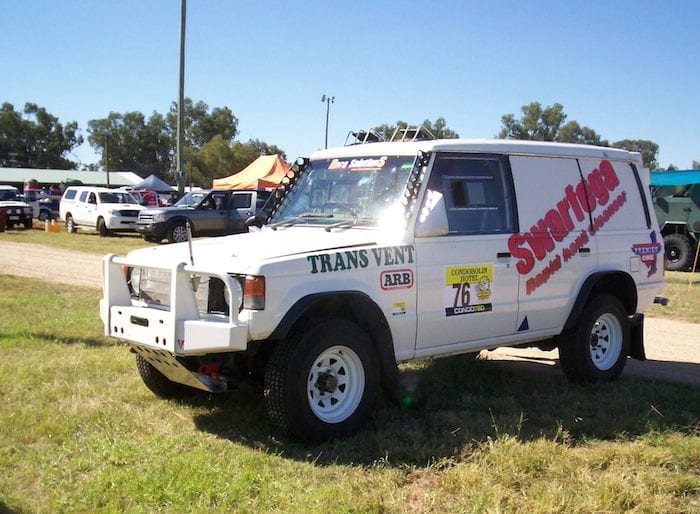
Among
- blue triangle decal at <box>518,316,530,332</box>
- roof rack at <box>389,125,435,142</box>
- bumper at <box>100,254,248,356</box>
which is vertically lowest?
blue triangle decal at <box>518,316,530,332</box>

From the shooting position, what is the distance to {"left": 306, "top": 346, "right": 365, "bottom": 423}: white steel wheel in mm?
4527

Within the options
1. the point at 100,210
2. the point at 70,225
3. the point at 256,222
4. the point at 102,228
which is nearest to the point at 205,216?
the point at 102,228

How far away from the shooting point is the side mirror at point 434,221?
16.2 feet

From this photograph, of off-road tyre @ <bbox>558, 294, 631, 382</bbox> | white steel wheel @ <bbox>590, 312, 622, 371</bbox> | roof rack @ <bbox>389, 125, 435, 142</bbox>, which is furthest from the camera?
white steel wheel @ <bbox>590, 312, 622, 371</bbox>

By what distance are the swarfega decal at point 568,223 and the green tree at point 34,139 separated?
9958 centimetres

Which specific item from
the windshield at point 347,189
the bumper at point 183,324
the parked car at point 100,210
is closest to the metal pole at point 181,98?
the parked car at point 100,210

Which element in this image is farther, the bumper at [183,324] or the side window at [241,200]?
the side window at [241,200]

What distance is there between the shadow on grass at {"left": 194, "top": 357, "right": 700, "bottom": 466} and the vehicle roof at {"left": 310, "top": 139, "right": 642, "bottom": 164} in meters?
1.95

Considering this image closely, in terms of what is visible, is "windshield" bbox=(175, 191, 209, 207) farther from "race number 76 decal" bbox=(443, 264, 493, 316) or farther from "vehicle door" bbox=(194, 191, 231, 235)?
"race number 76 decal" bbox=(443, 264, 493, 316)

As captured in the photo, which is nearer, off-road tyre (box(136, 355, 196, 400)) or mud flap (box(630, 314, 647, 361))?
off-road tyre (box(136, 355, 196, 400))

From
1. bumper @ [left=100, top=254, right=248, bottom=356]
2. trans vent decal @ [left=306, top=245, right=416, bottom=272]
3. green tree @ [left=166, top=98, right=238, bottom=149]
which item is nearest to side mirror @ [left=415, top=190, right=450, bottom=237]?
trans vent decal @ [left=306, top=245, right=416, bottom=272]

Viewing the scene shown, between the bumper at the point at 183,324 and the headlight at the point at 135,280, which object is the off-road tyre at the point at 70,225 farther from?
the bumper at the point at 183,324

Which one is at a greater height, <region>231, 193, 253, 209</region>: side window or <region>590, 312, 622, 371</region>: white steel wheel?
<region>231, 193, 253, 209</region>: side window

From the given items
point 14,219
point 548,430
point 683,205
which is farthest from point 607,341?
point 14,219
